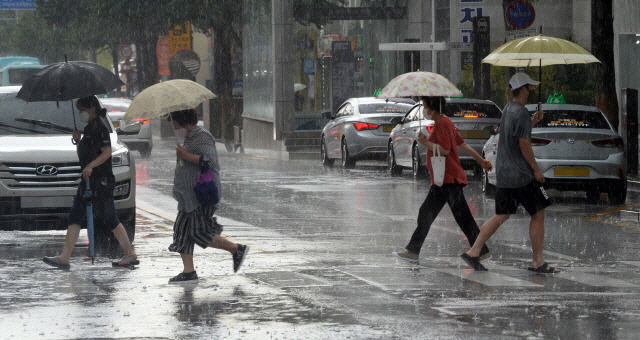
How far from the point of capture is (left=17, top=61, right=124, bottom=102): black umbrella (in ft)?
39.1

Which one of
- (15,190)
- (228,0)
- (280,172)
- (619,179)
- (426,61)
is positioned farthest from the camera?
(228,0)

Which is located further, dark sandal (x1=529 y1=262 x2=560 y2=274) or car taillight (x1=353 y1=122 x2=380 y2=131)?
car taillight (x1=353 y1=122 x2=380 y2=131)

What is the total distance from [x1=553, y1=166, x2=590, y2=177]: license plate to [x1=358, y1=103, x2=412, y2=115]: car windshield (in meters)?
9.65

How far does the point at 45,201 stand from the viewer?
12898 millimetres

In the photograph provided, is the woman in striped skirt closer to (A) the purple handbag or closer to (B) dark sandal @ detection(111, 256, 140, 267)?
(A) the purple handbag

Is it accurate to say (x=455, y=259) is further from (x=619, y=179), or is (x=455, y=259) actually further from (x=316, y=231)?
(x=619, y=179)

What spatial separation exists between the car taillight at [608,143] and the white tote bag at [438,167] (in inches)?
269

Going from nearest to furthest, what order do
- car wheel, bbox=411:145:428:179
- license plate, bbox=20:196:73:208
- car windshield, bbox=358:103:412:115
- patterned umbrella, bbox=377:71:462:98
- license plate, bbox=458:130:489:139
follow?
patterned umbrella, bbox=377:71:462:98
license plate, bbox=20:196:73:208
license plate, bbox=458:130:489:139
car wheel, bbox=411:145:428:179
car windshield, bbox=358:103:412:115

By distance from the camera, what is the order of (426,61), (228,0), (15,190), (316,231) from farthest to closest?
(228,0) < (426,61) < (316,231) < (15,190)

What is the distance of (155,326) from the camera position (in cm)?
830

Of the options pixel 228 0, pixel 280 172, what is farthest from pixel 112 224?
pixel 228 0

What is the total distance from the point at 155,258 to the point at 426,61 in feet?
97.7

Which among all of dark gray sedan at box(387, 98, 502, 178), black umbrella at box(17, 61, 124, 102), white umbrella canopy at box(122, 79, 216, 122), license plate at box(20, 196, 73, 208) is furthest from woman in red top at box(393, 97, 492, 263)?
dark gray sedan at box(387, 98, 502, 178)

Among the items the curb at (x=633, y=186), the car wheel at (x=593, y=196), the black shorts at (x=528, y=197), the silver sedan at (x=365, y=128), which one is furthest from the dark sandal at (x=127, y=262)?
the silver sedan at (x=365, y=128)
